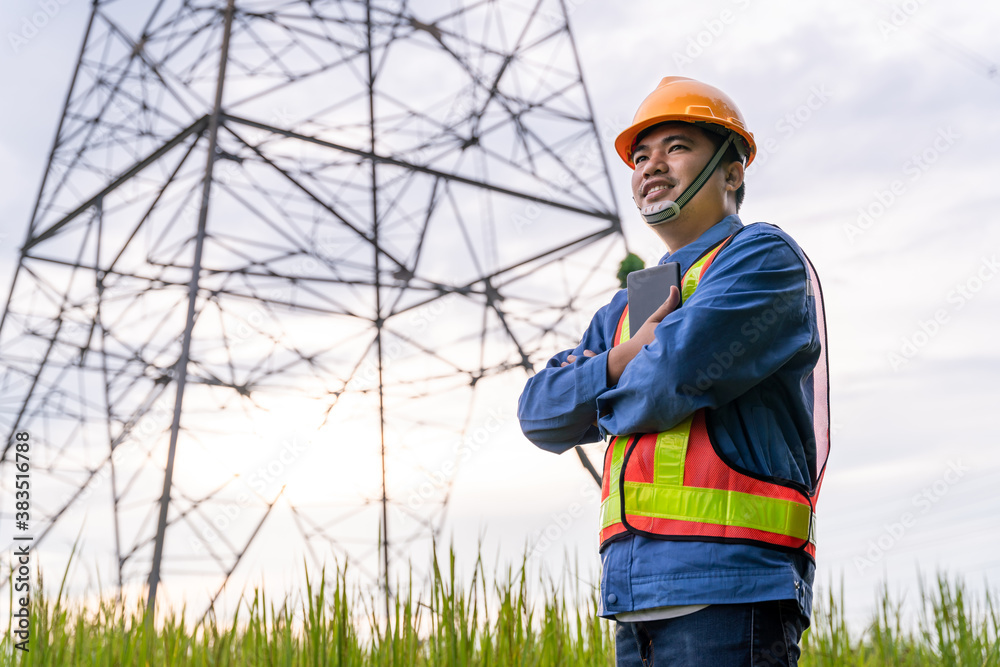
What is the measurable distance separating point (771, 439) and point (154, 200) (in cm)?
862

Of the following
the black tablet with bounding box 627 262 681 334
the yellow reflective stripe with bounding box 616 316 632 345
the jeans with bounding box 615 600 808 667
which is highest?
the black tablet with bounding box 627 262 681 334

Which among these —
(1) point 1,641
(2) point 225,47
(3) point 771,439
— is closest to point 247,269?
(2) point 225,47

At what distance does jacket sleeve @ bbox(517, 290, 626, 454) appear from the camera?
6.90 ft

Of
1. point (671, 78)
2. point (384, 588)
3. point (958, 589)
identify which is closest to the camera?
point (671, 78)

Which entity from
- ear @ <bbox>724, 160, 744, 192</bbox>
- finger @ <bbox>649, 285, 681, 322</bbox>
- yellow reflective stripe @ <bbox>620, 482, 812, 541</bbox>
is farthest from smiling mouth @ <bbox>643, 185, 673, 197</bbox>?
yellow reflective stripe @ <bbox>620, 482, 812, 541</bbox>

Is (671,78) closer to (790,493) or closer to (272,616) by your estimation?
(790,493)

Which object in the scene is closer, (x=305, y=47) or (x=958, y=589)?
(x=958, y=589)

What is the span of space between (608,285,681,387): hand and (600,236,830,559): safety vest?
0.56 ft

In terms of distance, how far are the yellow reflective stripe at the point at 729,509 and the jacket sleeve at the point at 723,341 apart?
152mm

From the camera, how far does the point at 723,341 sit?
1833mm

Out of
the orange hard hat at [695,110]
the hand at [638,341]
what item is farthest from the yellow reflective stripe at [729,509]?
the orange hard hat at [695,110]

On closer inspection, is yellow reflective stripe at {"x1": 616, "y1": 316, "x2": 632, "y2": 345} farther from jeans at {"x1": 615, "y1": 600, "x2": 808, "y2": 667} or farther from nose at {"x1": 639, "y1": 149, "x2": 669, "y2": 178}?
jeans at {"x1": 615, "y1": 600, "x2": 808, "y2": 667}

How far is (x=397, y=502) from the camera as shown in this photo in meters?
9.73

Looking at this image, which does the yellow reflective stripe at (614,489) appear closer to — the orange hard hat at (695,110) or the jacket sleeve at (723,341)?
the jacket sleeve at (723,341)
